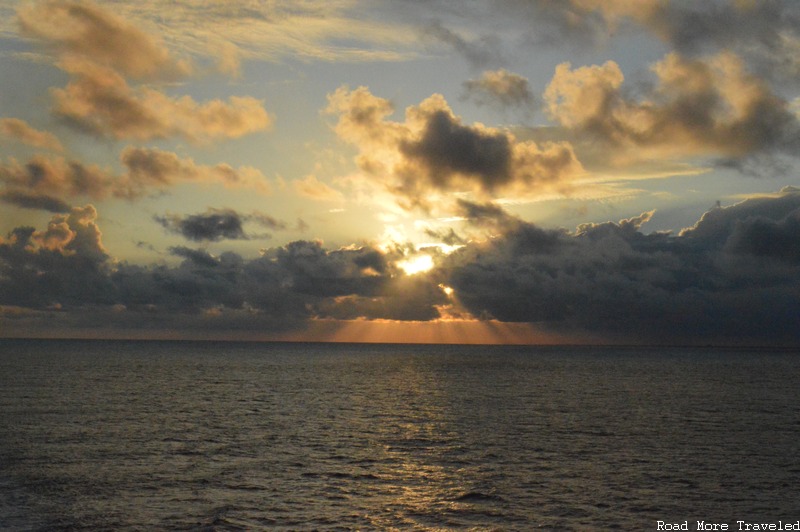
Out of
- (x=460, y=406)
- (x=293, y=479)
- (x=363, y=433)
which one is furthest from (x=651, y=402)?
(x=293, y=479)

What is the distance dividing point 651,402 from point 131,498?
85.1 meters

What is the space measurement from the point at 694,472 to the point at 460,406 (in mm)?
51283

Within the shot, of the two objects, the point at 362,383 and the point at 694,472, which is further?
the point at 362,383

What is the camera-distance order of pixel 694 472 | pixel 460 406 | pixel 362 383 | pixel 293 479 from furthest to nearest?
pixel 362 383 → pixel 460 406 → pixel 694 472 → pixel 293 479

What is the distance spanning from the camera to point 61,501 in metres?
40.1

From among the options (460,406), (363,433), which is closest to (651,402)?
(460,406)

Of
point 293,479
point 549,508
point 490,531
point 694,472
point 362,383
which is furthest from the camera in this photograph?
point 362,383

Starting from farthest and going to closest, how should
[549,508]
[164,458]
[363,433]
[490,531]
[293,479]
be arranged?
[363,433] → [164,458] → [293,479] → [549,508] → [490,531]

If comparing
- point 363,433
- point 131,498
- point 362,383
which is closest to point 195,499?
point 131,498

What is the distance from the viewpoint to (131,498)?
40812 mm

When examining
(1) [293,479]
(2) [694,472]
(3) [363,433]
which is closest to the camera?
(1) [293,479]

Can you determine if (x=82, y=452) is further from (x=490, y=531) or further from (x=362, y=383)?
(x=362, y=383)

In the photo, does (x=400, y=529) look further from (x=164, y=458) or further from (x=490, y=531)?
(x=164, y=458)

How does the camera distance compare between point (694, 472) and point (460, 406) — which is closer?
point (694, 472)
